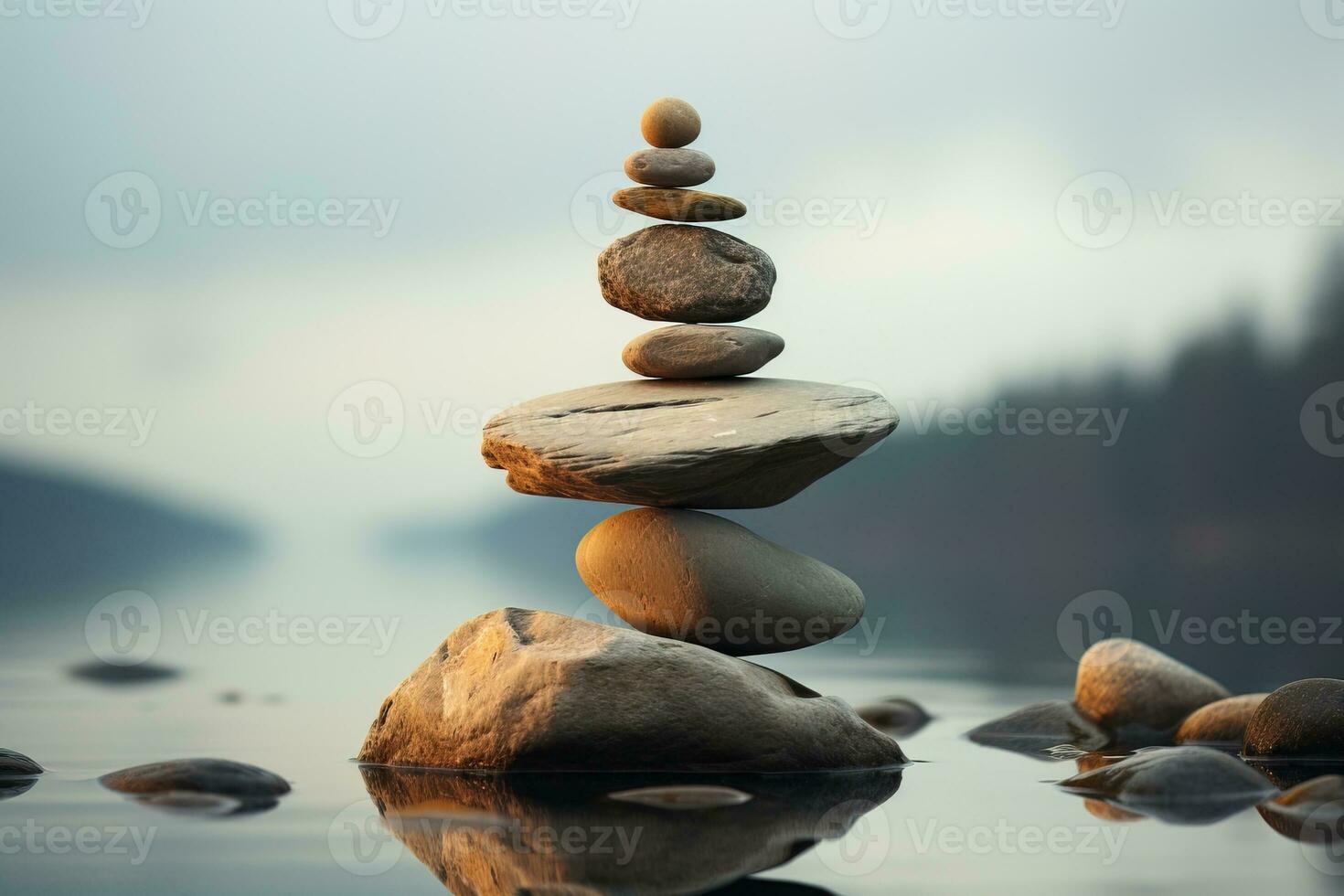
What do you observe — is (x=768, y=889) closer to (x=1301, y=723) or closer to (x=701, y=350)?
(x=701, y=350)

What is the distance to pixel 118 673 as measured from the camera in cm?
975

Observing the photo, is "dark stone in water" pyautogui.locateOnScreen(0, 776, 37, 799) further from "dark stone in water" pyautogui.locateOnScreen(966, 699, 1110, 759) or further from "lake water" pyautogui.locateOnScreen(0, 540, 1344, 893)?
"dark stone in water" pyautogui.locateOnScreen(966, 699, 1110, 759)

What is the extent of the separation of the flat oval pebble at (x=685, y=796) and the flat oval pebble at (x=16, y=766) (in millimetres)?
2549

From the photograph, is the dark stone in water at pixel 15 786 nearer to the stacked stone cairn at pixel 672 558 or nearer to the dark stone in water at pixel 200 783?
the dark stone in water at pixel 200 783

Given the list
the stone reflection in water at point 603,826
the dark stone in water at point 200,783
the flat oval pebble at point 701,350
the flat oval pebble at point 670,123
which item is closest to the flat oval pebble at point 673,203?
the flat oval pebble at point 670,123

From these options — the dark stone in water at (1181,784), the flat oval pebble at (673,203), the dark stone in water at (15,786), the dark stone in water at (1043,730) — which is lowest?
the dark stone in water at (1181,784)

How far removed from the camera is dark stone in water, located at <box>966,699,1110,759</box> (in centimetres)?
736

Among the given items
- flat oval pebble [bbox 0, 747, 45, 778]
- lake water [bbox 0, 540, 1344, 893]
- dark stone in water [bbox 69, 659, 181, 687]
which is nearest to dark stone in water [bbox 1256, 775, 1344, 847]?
lake water [bbox 0, 540, 1344, 893]

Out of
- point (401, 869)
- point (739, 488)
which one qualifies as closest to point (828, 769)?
point (739, 488)

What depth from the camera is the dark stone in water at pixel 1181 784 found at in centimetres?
468

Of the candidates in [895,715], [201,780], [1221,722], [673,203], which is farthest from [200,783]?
[1221,722]

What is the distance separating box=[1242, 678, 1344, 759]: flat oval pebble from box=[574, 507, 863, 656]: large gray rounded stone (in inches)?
83.3

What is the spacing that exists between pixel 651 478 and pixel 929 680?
522 centimetres

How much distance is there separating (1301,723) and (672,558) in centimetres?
321
